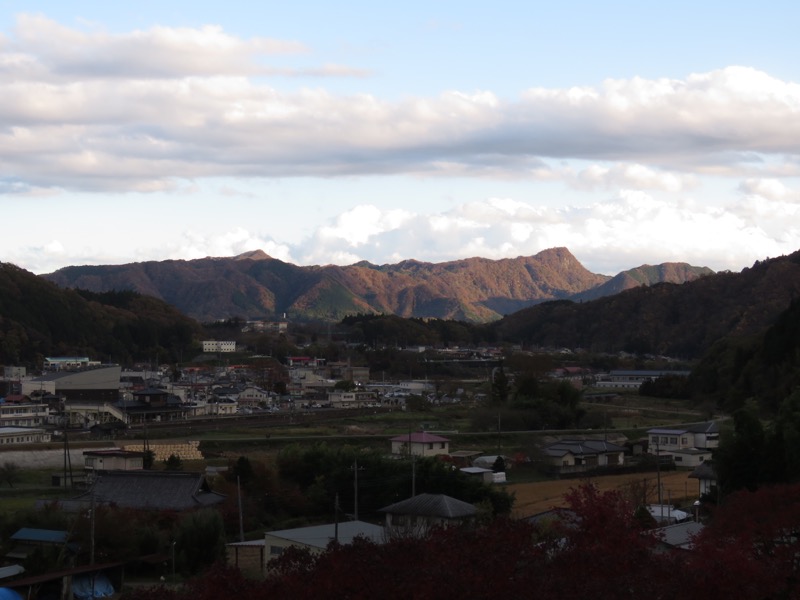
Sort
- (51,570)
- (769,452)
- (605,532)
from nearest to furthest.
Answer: (605,532)
(51,570)
(769,452)

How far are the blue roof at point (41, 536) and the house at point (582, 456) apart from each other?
49.4 feet

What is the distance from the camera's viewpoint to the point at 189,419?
146 feet

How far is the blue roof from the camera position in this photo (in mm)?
18922

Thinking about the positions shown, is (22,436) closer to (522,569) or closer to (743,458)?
(743,458)

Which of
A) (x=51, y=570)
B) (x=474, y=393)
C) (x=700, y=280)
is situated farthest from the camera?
(x=700, y=280)

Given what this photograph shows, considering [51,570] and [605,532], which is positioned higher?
[605,532]

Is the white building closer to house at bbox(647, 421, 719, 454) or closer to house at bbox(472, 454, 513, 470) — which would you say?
house at bbox(647, 421, 719, 454)

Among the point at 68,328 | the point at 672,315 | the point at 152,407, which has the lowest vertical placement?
the point at 152,407

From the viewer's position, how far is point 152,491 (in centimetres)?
2328

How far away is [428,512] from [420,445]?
37.9ft

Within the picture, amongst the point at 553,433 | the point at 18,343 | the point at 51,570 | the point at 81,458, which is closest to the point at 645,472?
the point at 553,433

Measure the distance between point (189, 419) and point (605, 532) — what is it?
32.8 m

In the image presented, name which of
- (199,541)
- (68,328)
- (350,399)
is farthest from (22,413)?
(68,328)

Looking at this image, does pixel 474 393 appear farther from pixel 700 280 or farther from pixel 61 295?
pixel 700 280
